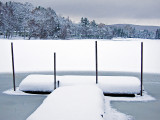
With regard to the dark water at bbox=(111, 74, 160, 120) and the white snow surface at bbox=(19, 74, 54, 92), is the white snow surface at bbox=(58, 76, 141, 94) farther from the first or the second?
the dark water at bbox=(111, 74, 160, 120)

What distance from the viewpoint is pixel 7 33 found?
62906 millimetres

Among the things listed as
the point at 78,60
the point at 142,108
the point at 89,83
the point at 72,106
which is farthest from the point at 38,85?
the point at 78,60

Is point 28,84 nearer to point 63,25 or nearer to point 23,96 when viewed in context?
point 23,96

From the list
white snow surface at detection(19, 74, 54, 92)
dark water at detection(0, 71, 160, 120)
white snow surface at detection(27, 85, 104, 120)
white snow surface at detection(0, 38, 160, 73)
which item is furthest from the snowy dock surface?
white snow surface at detection(0, 38, 160, 73)

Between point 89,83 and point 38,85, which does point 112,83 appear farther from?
point 38,85

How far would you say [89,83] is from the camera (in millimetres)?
9086

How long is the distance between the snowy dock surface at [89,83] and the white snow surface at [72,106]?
7.22 feet

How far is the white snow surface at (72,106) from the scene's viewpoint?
4645 millimetres

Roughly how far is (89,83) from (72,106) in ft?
12.7

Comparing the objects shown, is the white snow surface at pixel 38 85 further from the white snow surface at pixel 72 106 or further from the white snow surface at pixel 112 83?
the white snow surface at pixel 72 106

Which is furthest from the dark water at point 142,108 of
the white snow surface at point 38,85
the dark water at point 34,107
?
the white snow surface at point 38,85

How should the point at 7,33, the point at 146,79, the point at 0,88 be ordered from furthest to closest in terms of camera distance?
the point at 7,33, the point at 146,79, the point at 0,88

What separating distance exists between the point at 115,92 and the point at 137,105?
3.95 ft

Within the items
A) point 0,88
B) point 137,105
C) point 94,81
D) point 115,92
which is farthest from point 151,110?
point 0,88
